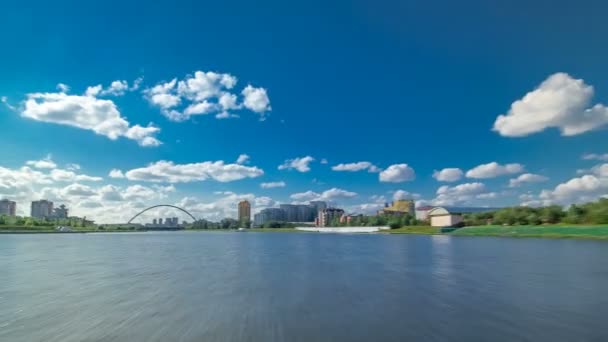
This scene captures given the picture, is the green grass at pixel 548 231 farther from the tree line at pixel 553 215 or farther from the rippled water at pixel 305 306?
the rippled water at pixel 305 306

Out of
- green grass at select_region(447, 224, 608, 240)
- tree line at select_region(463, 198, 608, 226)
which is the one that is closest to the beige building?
tree line at select_region(463, 198, 608, 226)

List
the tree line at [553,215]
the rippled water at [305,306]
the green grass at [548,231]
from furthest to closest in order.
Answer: the tree line at [553,215] → the green grass at [548,231] → the rippled water at [305,306]

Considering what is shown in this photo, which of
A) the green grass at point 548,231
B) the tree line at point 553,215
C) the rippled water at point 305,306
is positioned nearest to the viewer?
the rippled water at point 305,306

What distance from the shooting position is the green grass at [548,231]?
74.5 meters

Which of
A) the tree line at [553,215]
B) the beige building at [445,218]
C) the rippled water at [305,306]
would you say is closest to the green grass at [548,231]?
the tree line at [553,215]

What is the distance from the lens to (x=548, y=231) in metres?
87.9

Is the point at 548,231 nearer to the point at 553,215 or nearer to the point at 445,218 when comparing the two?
the point at 553,215

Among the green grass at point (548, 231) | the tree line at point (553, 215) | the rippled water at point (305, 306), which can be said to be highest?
the tree line at point (553, 215)

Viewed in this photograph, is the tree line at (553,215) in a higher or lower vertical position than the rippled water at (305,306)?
higher

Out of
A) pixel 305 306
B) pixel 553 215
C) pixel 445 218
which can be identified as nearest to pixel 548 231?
pixel 553 215

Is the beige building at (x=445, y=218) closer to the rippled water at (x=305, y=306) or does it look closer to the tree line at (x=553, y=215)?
the tree line at (x=553, y=215)

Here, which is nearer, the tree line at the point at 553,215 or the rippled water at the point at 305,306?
the rippled water at the point at 305,306

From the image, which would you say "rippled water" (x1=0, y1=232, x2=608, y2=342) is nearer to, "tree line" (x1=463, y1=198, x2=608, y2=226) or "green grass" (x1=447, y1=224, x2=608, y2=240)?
"green grass" (x1=447, y1=224, x2=608, y2=240)

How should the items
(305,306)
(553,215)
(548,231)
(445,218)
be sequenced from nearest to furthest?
(305,306), (548,231), (553,215), (445,218)
